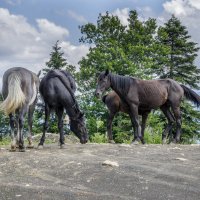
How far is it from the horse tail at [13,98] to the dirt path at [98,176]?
43.0 inches

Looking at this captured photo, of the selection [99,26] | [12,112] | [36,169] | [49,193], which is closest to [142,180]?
[49,193]

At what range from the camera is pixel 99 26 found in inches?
1670

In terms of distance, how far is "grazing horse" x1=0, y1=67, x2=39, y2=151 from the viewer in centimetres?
963

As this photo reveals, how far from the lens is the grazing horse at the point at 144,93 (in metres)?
12.5

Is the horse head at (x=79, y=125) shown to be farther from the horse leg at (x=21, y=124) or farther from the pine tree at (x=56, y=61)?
the pine tree at (x=56, y=61)

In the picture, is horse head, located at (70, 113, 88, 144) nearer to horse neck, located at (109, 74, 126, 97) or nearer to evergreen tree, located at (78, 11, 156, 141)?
horse neck, located at (109, 74, 126, 97)

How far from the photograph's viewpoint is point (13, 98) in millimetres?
9602

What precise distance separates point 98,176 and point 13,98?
3.56 metres

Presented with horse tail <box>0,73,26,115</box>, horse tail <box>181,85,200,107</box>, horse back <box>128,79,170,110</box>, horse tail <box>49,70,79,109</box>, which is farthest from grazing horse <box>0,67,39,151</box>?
horse tail <box>181,85,200,107</box>

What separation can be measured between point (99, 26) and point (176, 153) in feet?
112

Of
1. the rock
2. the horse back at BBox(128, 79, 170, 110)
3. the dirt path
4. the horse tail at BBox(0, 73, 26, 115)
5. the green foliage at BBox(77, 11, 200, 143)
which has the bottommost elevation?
the dirt path

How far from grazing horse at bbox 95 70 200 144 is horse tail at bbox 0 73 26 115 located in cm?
328

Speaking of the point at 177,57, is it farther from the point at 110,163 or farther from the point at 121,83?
the point at 110,163

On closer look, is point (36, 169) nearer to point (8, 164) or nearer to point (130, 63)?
point (8, 164)
